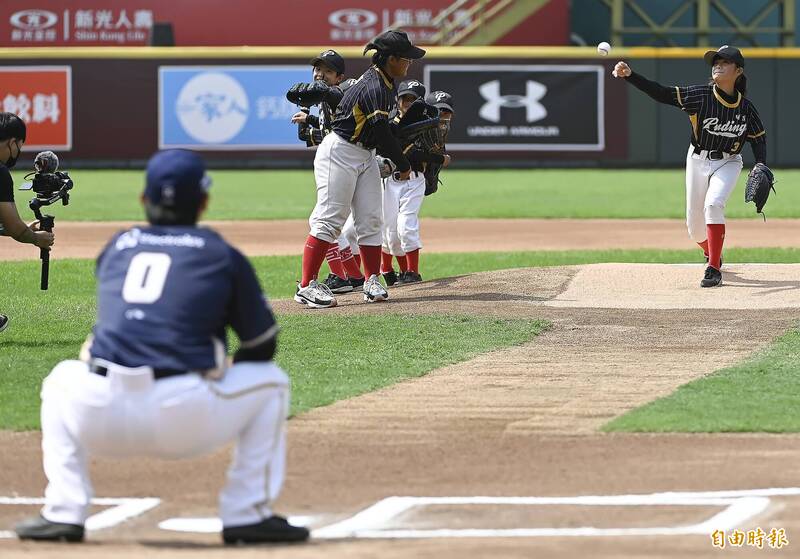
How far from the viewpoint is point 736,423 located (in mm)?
6820

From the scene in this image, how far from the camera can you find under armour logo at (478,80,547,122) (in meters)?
28.9

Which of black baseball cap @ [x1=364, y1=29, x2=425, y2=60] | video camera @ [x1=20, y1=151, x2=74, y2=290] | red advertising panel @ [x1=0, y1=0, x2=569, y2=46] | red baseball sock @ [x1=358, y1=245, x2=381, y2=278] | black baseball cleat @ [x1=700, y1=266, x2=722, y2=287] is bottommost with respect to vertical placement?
black baseball cleat @ [x1=700, y1=266, x2=722, y2=287]

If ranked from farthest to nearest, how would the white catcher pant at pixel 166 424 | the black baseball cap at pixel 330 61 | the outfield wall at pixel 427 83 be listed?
the outfield wall at pixel 427 83 < the black baseball cap at pixel 330 61 < the white catcher pant at pixel 166 424

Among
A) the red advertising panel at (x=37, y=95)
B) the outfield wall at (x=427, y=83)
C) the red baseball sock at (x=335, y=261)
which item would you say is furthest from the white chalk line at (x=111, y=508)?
the red advertising panel at (x=37, y=95)

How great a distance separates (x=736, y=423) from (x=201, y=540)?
2922 millimetres

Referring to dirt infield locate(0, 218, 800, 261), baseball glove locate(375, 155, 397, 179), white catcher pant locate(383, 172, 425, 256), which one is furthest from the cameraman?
dirt infield locate(0, 218, 800, 261)

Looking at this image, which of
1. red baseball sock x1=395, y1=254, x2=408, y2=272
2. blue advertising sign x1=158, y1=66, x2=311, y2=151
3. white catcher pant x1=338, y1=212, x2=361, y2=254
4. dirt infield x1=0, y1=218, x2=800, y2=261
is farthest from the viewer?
blue advertising sign x1=158, y1=66, x2=311, y2=151

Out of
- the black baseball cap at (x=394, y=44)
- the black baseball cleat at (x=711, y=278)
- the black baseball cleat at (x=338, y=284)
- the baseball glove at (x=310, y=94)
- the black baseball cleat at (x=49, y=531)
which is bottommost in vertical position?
the black baseball cleat at (x=49, y=531)

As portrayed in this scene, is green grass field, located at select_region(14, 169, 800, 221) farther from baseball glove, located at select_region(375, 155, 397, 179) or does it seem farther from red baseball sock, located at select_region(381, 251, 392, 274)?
baseball glove, located at select_region(375, 155, 397, 179)

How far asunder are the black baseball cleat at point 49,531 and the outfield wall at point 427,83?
79.1 feet

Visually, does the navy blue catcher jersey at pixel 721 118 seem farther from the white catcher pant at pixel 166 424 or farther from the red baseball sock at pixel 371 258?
the white catcher pant at pixel 166 424

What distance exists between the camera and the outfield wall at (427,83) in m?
28.6

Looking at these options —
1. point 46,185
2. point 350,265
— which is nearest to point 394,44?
point 350,265

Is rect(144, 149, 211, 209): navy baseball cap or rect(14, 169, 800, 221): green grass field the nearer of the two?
rect(144, 149, 211, 209): navy baseball cap
